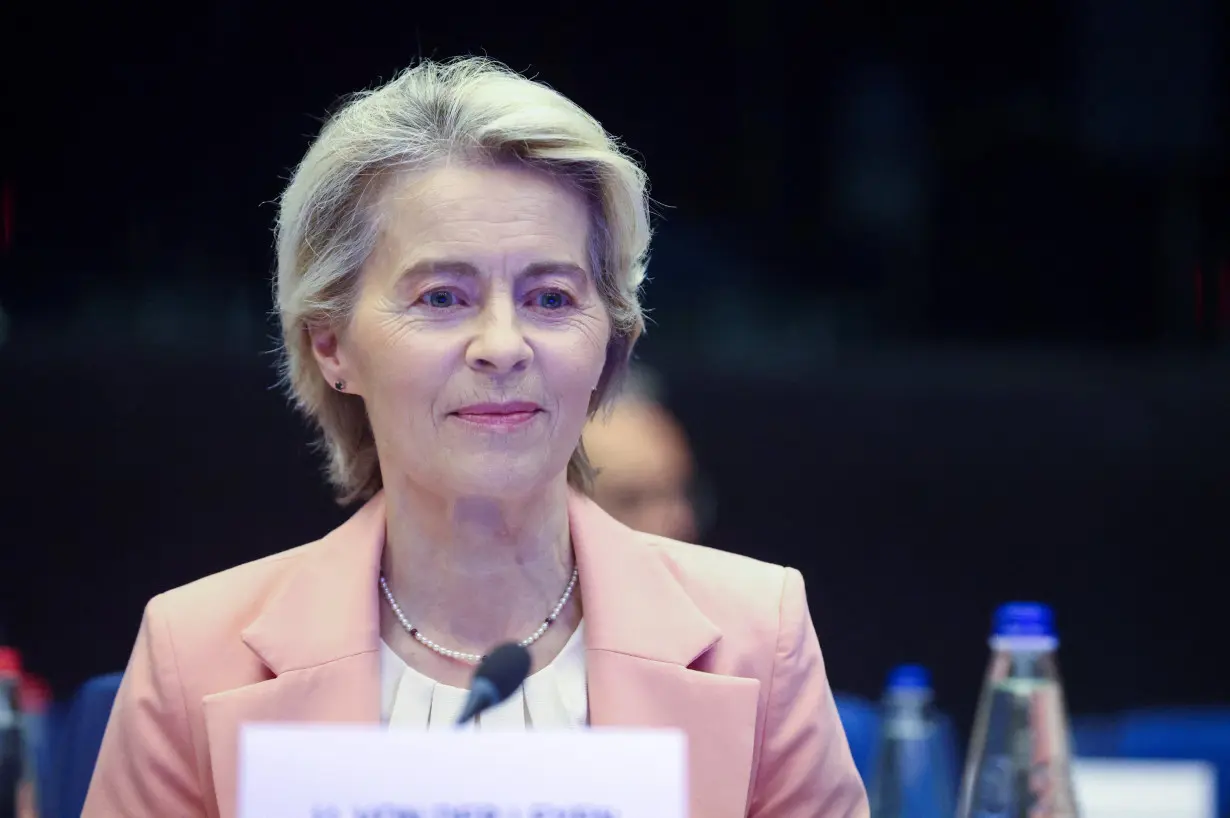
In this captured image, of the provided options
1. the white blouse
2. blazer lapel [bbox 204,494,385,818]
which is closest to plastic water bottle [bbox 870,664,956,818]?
the white blouse

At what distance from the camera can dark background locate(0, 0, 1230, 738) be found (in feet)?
8.50

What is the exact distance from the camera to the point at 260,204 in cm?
255

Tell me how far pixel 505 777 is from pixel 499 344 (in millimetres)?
511

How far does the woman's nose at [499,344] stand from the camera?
1.51 m

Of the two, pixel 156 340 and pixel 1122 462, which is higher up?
pixel 156 340

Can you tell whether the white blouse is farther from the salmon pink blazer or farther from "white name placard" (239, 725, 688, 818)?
"white name placard" (239, 725, 688, 818)

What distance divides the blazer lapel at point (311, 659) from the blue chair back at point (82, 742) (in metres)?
0.35

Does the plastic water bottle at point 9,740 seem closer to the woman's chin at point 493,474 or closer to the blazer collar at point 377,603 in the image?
the blazer collar at point 377,603

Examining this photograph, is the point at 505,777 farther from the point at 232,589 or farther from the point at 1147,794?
the point at 1147,794

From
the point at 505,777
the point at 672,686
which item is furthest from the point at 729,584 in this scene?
the point at 505,777

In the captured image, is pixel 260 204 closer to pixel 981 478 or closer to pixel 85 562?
pixel 85 562

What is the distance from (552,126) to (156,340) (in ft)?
4.52

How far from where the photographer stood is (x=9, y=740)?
1.42 m

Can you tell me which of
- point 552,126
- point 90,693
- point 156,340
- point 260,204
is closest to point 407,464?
point 552,126
